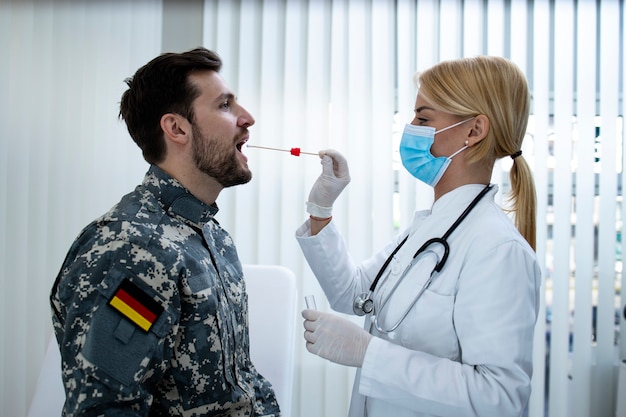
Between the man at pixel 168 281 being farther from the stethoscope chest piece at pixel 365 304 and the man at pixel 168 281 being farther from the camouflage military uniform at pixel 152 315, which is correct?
the stethoscope chest piece at pixel 365 304

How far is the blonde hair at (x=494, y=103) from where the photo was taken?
1.27 metres

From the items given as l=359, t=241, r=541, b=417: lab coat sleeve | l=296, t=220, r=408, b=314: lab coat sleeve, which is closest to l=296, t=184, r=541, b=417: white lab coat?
l=359, t=241, r=541, b=417: lab coat sleeve

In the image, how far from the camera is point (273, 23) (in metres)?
2.32

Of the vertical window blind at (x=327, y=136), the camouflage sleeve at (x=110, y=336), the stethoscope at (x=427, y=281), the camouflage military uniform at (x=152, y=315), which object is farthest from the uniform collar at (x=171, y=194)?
the vertical window blind at (x=327, y=136)

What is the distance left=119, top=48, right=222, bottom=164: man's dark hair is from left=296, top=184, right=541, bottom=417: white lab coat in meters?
0.69

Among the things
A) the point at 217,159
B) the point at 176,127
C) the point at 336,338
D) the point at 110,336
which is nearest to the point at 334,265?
the point at 336,338

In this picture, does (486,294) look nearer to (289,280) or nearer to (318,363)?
(289,280)

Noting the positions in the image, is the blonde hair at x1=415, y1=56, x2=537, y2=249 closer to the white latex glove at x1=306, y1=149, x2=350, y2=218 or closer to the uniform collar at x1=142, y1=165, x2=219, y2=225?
the white latex glove at x1=306, y1=149, x2=350, y2=218

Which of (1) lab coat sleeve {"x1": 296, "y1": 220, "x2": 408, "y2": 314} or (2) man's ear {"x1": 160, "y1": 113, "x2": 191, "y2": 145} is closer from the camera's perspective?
(2) man's ear {"x1": 160, "y1": 113, "x2": 191, "y2": 145}

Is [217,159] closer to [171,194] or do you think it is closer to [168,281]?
[171,194]

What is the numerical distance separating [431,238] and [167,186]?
2.22ft

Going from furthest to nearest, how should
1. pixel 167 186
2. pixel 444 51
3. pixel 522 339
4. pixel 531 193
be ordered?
pixel 444 51
pixel 531 193
pixel 167 186
pixel 522 339

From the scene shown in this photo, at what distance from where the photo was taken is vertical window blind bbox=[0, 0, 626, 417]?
2.18 meters

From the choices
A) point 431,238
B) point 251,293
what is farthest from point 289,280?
point 431,238
